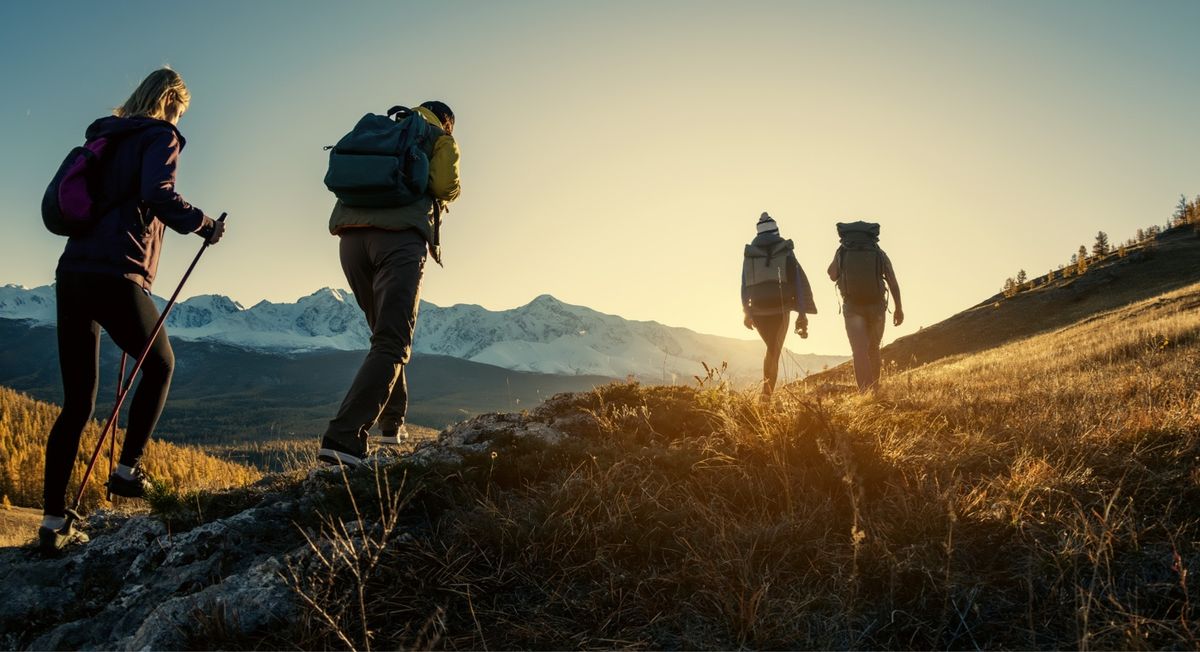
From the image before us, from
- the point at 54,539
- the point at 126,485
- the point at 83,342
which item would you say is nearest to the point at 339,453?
the point at 126,485

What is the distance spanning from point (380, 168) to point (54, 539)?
289 centimetres

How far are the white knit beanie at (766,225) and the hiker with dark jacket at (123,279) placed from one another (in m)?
7.22

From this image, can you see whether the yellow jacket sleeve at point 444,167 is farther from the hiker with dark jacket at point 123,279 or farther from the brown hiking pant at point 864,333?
the brown hiking pant at point 864,333

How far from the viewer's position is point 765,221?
944 centimetres

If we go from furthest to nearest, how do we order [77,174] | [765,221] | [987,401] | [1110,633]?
1. [765,221]
2. [987,401]
3. [77,174]
4. [1110,633]

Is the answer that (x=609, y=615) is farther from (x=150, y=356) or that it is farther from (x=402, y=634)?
(x=150, y=356)

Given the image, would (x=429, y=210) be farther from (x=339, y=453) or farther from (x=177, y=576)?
(x=177, y=576)

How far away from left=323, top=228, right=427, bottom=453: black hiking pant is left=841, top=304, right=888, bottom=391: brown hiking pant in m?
6.49

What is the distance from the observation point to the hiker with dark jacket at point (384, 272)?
14.2ft

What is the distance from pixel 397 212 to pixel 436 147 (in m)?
0.61

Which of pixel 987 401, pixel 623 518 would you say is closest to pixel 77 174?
pixel 623 518

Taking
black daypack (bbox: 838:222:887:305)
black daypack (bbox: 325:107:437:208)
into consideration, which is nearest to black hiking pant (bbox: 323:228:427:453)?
black daypack (bbox: 325:107:437:208)

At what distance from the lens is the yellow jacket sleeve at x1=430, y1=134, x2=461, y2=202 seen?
472 cm

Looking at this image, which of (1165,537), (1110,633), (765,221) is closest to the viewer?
(1110,633)
